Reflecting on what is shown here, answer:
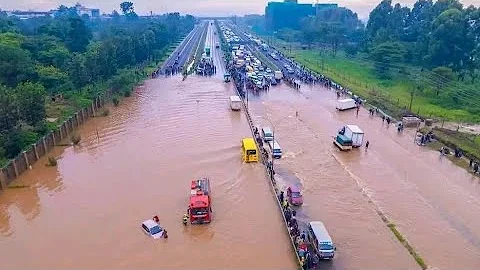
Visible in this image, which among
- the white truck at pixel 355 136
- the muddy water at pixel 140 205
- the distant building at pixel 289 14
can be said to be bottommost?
the muddy water at pixel 140 205

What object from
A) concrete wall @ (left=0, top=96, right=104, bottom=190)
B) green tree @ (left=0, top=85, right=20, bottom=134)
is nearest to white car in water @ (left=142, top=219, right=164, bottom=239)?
concrete wall @ (left=0, top=96, right=104, bottom=190)

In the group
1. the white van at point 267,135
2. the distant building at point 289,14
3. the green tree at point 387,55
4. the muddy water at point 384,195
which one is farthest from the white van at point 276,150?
the distant building at point 289,14

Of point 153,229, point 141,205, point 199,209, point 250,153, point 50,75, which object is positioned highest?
point 50,75

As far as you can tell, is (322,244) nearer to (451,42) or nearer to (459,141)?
(459,141)

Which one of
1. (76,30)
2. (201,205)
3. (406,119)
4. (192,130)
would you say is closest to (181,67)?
(76,30)

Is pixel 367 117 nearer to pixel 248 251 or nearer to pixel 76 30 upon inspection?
pixel 248 251

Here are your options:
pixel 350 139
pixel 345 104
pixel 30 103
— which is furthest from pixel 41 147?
pixel 345 104

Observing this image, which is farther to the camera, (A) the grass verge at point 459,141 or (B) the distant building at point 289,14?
(B) the distant building at point 289,14

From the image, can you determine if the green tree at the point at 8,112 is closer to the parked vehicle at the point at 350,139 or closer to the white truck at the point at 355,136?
the parked vehicle at the point at 350,139
